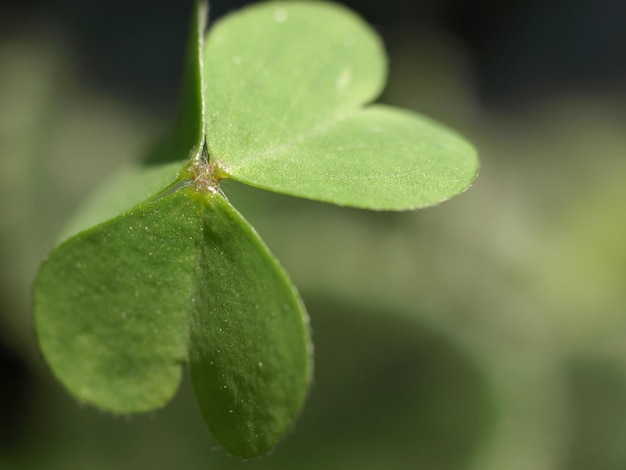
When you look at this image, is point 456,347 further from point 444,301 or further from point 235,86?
point 235,86

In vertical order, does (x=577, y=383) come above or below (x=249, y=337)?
below

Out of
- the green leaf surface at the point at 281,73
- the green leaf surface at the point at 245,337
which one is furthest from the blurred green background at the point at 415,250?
the green leaf surface at the point at 245,337

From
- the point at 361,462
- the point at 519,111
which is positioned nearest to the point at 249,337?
the point at 361,462

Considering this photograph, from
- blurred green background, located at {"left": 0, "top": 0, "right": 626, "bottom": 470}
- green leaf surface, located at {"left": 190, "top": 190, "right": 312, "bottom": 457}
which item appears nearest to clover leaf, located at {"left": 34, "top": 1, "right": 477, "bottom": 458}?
green leaf surface, located at {"left": 190, "top": 190, "right": 312, "bottom": 457}

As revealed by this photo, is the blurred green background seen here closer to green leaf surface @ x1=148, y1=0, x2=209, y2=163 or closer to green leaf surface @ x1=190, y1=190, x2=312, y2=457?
green leaf surface @ x1=148, y1=0, x2=209, y2=163

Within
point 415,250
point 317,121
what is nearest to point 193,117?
point 317,121

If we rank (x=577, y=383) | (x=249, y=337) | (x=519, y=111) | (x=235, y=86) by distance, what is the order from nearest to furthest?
(x=249, y=337)
(x=235, y=86)
(x=577, y=383)
(x=519, y=111)

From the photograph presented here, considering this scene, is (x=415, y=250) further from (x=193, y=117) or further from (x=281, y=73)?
(x=193, y=117)

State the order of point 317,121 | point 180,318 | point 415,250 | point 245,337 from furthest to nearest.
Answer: point 415,250 < point 317,121 < point 180,318 < point 245,337
